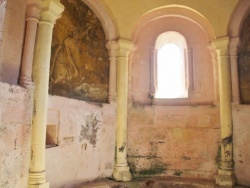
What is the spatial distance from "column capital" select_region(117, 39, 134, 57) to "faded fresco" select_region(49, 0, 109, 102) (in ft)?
1.21

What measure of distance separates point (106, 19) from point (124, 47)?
83 cm

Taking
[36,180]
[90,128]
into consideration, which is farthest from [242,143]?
[36,180]

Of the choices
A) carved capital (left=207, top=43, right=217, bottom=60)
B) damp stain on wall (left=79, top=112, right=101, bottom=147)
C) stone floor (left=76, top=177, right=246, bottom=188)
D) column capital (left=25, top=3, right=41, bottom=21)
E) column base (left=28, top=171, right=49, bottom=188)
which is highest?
carved capital (left=207, top=43, right=217, bottom=60)

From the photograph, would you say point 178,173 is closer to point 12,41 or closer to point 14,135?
point 14,135

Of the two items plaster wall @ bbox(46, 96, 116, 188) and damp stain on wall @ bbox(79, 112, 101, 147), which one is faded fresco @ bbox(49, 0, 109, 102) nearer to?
plaster wall @ bbox(46, 96, 116, 188)

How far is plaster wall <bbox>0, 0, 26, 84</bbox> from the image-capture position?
125 inches

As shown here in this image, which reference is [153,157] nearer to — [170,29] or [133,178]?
[133,178]

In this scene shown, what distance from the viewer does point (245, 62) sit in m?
5.59

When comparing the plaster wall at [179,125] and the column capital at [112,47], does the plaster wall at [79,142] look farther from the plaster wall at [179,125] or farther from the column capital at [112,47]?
the column capital at [112,47]

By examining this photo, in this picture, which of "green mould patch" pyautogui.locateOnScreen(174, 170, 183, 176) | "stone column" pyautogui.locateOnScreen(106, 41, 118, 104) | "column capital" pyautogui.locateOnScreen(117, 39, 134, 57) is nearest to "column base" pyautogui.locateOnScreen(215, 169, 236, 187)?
"green mould patch" pyautogui.locateOnScreen(174, 170, 183, 176)

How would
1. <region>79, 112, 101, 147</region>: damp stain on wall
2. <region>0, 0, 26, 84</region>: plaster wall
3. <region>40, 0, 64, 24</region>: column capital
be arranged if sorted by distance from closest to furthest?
<region>0, 0, 26, 84</region>: plaster wall, <region>40, 0, 64, 24</region>: column capital, <region>79, 112, 101, 147</region>: damp stain on wall

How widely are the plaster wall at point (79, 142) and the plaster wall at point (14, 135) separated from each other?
0.86 meters

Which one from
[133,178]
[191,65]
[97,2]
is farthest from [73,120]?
[191,65]

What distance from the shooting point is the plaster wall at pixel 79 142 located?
433 cm
